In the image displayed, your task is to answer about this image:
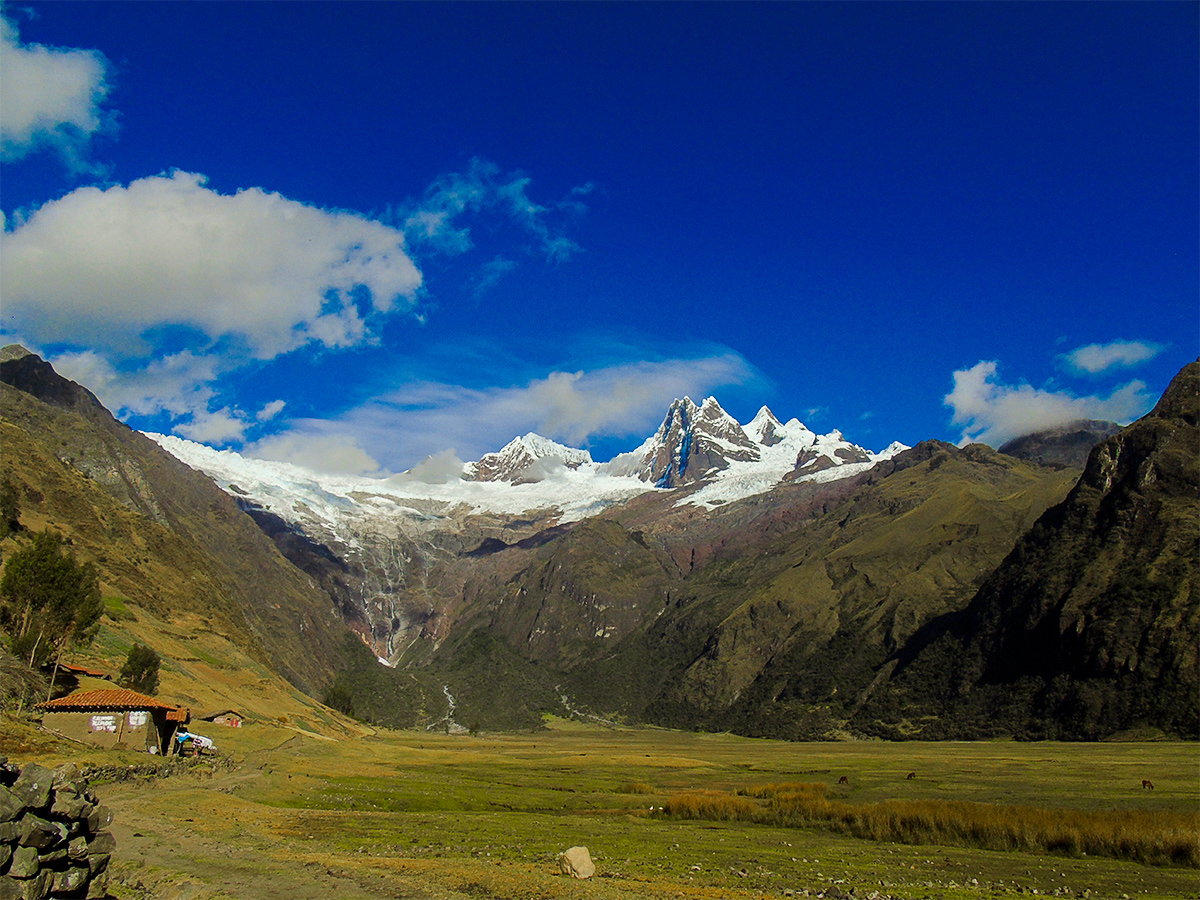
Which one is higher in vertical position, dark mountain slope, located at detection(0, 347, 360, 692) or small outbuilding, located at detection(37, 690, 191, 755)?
dark mountain slope, located at detection(0, 347, 360, 692)

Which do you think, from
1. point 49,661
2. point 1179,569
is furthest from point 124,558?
point 1179,569

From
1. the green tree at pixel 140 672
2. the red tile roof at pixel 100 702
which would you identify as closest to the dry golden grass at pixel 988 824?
the red tile roof at pixel 100 702

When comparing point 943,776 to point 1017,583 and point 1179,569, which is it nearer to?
point 1179,569

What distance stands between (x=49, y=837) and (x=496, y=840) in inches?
963

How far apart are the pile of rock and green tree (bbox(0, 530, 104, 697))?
170 feet

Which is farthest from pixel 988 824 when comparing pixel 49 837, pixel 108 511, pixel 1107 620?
pixel 108 511

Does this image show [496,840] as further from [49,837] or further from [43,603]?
[43,603]

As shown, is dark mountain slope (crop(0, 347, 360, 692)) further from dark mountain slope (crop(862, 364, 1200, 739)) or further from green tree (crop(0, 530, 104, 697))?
dark mountain slope (crop(862, 364, 1200, 739))

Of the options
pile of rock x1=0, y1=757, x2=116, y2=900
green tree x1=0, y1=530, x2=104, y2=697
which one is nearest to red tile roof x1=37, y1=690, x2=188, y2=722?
green tree x1=0, y1=530, x2=104, y2=697

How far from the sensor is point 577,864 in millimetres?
27625

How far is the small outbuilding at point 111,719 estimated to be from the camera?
4791 centimetres

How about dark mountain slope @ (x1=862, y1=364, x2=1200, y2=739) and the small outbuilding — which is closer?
the small outbuilding

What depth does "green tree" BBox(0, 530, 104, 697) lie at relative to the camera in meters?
61.0

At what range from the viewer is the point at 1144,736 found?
130375 mm
